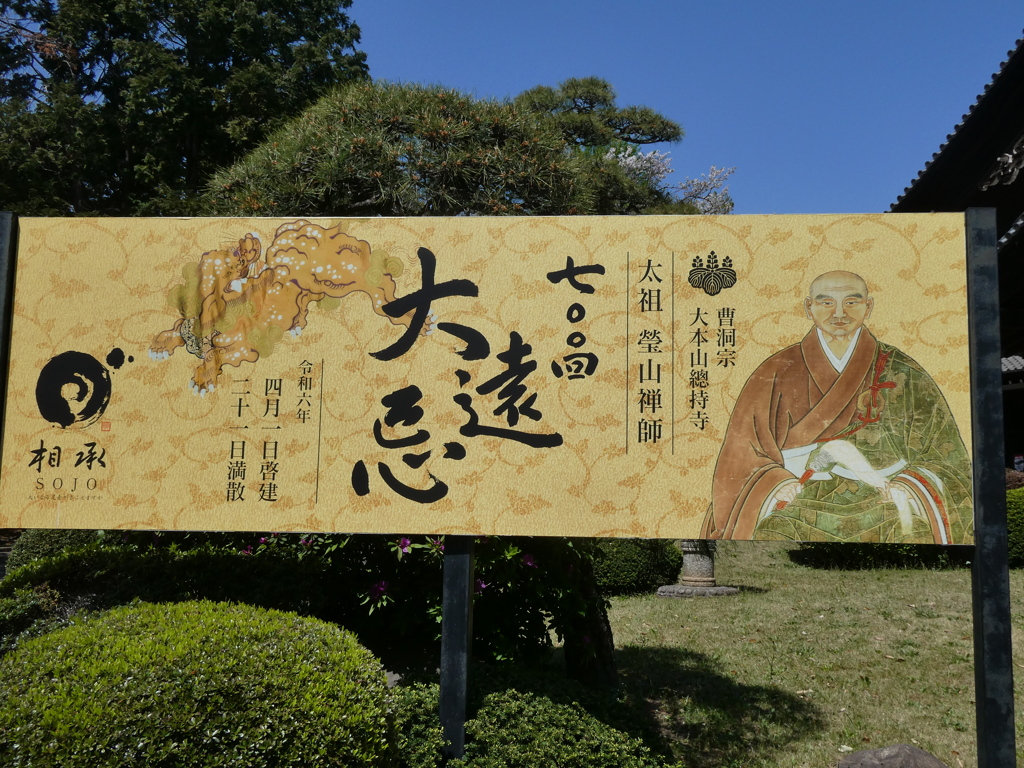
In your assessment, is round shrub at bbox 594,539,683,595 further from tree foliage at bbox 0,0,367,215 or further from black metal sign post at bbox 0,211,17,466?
tree foliage at bbox 0,0,367,215

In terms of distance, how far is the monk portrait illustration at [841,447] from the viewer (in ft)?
10.5

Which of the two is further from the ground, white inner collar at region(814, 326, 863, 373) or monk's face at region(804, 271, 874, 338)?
monk's face at region(804, 271, 874, 338)

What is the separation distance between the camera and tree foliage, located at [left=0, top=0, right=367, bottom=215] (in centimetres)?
1516

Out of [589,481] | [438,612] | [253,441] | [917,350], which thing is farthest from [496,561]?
[917,350]

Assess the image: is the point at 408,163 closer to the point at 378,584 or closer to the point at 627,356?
the point at 627,356

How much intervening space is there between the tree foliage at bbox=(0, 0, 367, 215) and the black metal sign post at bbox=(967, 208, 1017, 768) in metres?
13.6

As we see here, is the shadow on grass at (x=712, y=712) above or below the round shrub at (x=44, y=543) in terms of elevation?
below

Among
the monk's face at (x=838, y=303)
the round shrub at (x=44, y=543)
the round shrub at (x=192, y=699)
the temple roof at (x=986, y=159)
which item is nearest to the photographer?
the round shrub at (x=192, y=699)

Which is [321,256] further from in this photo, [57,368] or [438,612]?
[438,612]

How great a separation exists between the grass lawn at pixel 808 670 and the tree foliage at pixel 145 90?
12.2 m

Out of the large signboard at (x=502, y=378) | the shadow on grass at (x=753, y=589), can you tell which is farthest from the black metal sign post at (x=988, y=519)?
the shadow on grass at (x=753, y=589)

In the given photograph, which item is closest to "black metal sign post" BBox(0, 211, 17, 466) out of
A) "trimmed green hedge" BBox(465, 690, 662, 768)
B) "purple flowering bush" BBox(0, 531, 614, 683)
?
"purple flowering bush" BBox(0, 531, 614, 683)

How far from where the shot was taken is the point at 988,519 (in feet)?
10.3

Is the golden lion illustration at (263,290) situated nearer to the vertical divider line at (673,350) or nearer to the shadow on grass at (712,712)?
the vertical divider line at (673,350)
